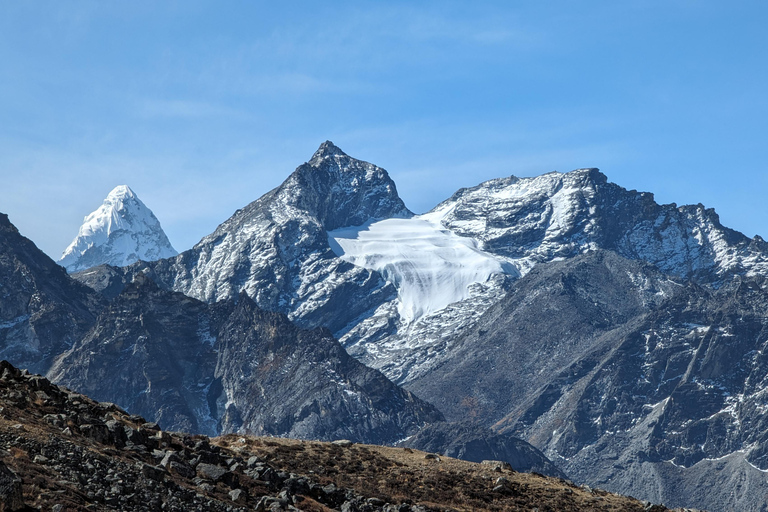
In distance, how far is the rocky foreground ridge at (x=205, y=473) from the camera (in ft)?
152

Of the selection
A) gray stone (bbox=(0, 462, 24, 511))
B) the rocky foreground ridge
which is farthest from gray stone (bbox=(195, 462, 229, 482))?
gray stone (bbox=(0, 462, 24, 511))

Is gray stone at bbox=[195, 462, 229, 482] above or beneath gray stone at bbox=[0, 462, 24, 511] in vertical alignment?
above

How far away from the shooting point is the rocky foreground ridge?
4619 cm

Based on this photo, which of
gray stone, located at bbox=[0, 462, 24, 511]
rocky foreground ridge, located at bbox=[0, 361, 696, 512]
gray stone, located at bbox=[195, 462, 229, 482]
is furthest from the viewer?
gray stone, located at bbox=[195, 462, 229, 482]

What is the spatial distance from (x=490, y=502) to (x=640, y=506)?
13.3 m

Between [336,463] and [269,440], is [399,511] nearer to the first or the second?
[336,463]

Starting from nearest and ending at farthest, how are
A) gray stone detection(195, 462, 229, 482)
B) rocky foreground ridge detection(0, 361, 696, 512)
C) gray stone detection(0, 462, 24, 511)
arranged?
gray stone detection(0, 462, 24, 511), rocky foreground ridge detection(0, 361, 696, 512), gray stone detection(195, 462, 229, 482)

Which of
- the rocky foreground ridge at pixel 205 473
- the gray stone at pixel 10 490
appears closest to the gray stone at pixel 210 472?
the rocky foreground ridge at pixel 205 473

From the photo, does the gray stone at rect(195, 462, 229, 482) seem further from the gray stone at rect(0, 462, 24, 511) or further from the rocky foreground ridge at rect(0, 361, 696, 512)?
the gray stone at rect(0, 462, 24, 511)

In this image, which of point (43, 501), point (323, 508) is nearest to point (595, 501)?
point (323, 508)

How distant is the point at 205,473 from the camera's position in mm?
56281

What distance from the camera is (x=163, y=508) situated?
47156 mm

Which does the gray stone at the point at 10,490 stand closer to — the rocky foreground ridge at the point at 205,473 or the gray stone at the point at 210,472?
the rocky foreground ridge at the point at 205,473

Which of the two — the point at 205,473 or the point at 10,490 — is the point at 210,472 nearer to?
the point at 205,473
